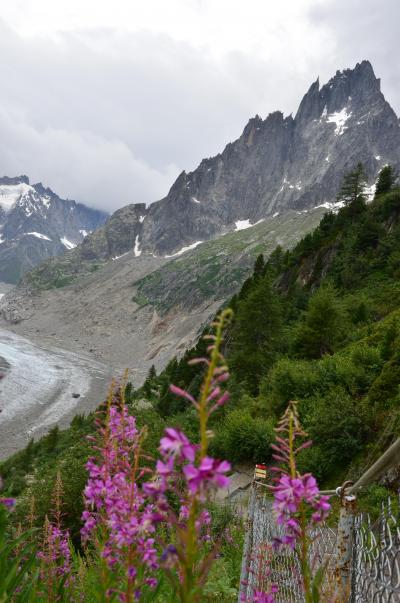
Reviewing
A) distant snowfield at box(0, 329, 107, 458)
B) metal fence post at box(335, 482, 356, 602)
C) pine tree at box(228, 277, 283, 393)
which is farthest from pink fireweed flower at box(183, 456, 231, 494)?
distant snowfield at box(0, 329, 107, 458)

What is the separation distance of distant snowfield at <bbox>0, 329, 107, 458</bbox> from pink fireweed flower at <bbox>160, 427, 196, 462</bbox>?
29.6m

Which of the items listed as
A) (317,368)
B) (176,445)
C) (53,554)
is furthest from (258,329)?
(176,445)

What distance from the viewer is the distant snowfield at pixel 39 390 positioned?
52500mm

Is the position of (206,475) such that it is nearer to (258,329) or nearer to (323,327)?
(323,327)

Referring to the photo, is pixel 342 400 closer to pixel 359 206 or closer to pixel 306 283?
pixel 306 283

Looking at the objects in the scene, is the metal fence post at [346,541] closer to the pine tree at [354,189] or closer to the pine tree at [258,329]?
the pine tree at [258,329]

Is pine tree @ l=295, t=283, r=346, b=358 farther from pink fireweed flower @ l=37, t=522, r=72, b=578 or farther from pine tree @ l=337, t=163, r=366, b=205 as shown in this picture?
pine tree @ l=337, t=163, r=366, b=205

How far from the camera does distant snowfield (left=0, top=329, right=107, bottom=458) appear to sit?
52500 mm

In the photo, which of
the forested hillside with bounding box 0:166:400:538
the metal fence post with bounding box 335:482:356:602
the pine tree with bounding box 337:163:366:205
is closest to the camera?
the metal fence post with bounding box 335:482:356:602

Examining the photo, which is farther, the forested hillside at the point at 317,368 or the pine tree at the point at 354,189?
the pine tree at the point at 354,189

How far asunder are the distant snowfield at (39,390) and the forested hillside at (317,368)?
1084cm

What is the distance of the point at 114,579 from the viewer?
91.7 inches

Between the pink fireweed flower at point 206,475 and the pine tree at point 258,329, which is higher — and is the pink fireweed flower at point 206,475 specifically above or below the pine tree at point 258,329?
above

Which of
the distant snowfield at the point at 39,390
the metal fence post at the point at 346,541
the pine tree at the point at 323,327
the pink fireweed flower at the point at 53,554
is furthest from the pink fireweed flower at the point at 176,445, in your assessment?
the distant snowfield at the point at 39,390
